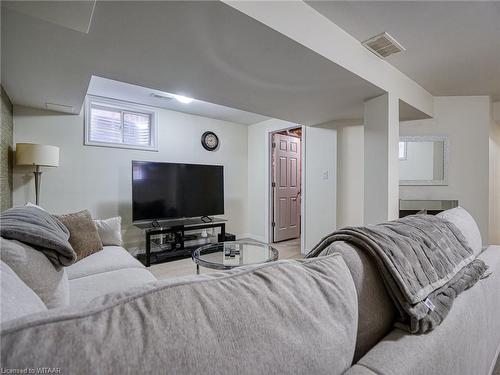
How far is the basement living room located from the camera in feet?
1.48

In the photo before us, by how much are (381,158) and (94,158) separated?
3.58 m

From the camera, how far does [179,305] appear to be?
1.44 feet

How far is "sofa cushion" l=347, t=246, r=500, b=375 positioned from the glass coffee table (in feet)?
4.59

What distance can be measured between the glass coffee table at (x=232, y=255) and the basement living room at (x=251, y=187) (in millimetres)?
38

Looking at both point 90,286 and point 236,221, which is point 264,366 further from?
point 236,221

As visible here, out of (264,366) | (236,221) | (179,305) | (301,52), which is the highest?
(301,52)

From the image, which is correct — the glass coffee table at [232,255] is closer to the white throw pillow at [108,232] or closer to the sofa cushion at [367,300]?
the white throw pillow at [108,232]

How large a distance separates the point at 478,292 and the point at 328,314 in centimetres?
93

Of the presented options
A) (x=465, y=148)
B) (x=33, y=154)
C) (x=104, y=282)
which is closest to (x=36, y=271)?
(x=104, y=282)

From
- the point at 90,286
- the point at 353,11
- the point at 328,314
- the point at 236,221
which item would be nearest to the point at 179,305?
the point at 328,314

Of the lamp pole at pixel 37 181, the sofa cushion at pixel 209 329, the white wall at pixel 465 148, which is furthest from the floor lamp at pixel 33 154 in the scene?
the white wall at pixel 465 148

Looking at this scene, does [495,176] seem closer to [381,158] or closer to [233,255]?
[381,158]

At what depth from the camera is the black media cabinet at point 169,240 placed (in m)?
3.47

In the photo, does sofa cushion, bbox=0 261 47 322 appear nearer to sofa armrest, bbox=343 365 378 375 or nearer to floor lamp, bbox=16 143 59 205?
sofa armrest, bbox=343 365 378 375
